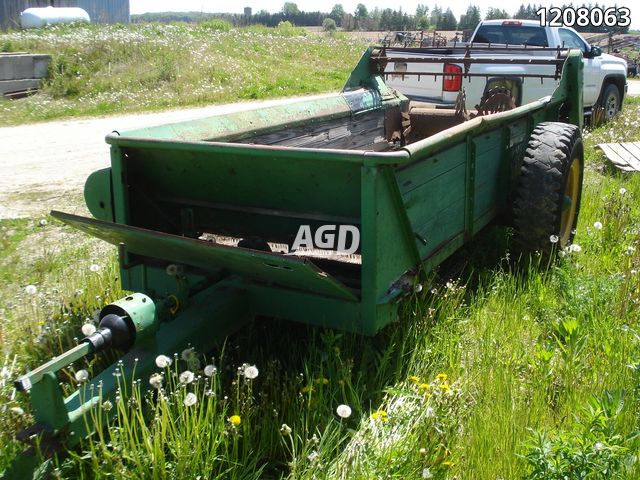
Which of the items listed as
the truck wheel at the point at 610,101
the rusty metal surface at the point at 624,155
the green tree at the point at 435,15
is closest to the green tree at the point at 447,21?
the green tree at the point at 435,15

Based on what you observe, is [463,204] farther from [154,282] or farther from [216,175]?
[154,282]

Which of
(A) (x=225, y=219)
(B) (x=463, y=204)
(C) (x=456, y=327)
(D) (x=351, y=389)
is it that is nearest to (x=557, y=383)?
(C) (x=456, y=327)

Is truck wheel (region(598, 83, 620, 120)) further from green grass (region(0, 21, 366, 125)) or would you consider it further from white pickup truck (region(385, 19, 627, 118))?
green grass (region(0, 21, 366, 125))

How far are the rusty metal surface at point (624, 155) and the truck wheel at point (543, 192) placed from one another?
10.4ft

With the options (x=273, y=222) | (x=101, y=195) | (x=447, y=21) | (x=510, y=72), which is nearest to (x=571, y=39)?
(x=510, y=72)

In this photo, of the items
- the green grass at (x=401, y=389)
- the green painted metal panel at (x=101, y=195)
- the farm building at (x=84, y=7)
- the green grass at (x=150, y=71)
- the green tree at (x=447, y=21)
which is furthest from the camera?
the green tree at (x=447, y=21)

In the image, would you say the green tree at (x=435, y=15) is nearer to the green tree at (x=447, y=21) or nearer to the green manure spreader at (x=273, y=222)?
the green tree at (x=447, y=21)

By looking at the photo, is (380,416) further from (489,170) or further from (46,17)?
(46,17)

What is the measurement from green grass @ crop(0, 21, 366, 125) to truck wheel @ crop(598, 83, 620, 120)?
714 cm

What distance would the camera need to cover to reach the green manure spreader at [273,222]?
264 cm

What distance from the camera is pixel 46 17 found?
942 inches

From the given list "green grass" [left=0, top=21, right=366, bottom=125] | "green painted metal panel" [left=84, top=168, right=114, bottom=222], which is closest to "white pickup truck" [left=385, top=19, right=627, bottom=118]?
"green painted metal panel" [left=84, top=168, right=114, bottom=222]

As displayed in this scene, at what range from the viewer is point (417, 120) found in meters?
5.91

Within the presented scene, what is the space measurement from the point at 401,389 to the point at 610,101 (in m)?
9.57
